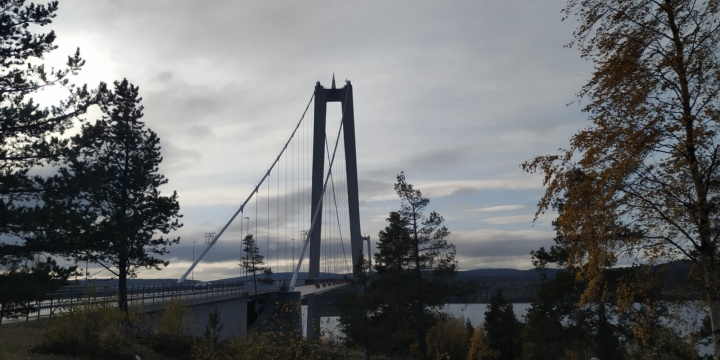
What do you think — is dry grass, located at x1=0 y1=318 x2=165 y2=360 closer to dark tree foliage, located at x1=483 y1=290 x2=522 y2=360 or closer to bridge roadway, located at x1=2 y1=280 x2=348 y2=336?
bridge roadway, located at x1=2 y1=280 x2=348 y2=336

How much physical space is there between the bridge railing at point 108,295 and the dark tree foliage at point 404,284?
12.1m

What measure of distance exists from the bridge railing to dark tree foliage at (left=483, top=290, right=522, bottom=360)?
2240 centimetres

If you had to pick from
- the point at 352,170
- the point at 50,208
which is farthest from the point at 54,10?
the point at 352,170

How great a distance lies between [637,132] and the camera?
8578mm

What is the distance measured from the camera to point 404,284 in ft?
134

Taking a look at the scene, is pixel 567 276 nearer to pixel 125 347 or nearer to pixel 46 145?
pixel 125 347

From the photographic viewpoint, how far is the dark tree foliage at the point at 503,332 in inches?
1799

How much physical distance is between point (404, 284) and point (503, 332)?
10646mm

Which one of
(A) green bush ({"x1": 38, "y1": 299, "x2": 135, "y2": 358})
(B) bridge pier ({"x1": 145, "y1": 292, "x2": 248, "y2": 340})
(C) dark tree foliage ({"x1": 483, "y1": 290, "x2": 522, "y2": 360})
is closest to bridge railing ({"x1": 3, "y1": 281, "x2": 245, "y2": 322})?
(A) green bush ({"x1": 38, "y1": 299, "x2": 135, "y2": 358})

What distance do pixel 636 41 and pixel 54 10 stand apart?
2134cm

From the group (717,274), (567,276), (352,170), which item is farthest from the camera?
(352,170)

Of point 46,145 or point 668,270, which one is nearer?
point 668,270

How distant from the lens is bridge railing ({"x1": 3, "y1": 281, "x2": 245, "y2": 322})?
23064 millimetres

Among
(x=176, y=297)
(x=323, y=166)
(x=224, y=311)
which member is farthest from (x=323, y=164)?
(x=176, y=297)
